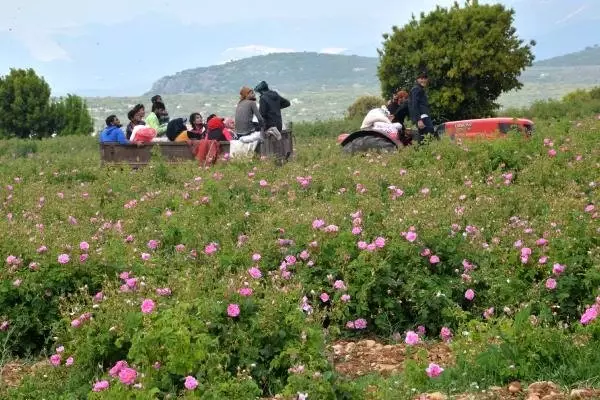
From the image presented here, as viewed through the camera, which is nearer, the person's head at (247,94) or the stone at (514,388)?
the stone at (514,388)

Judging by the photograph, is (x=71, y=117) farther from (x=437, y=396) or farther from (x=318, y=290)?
(x=437, y=396)

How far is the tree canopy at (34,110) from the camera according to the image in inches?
1604

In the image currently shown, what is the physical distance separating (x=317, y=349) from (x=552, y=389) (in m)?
1.24

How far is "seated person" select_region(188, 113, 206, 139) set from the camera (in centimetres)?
1454

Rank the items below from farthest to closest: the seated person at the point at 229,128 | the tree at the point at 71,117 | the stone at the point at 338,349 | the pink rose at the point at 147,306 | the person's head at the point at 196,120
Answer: the tree at the point at 71,117 < the person's head at the point at 196,120 < the seated person at the point at 229,128 < the stone at the point at 338,349 < the pink rose at the point at 147,306

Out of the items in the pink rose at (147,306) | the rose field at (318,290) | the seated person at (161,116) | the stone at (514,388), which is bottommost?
the stone at (514,388)

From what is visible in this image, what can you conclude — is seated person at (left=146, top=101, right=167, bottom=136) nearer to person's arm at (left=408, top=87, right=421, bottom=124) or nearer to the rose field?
person's arm at (left=408, top=87, right=421, bottom=124)

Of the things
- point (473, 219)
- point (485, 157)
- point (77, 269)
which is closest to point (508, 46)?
point (485, 157)

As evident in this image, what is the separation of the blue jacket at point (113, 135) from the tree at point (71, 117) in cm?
2824

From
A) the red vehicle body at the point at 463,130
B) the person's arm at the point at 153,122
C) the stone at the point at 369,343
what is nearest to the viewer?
the stone at the point at 369,343

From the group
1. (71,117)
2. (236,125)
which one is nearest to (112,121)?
(236,125)

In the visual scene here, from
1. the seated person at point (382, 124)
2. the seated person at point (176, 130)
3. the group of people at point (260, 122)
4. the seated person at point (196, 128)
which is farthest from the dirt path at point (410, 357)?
the seated person at point (176, 130)

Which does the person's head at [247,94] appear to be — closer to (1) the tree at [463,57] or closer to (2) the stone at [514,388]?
(2) the stone at [514,388]

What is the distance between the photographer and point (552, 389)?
3.82 m
